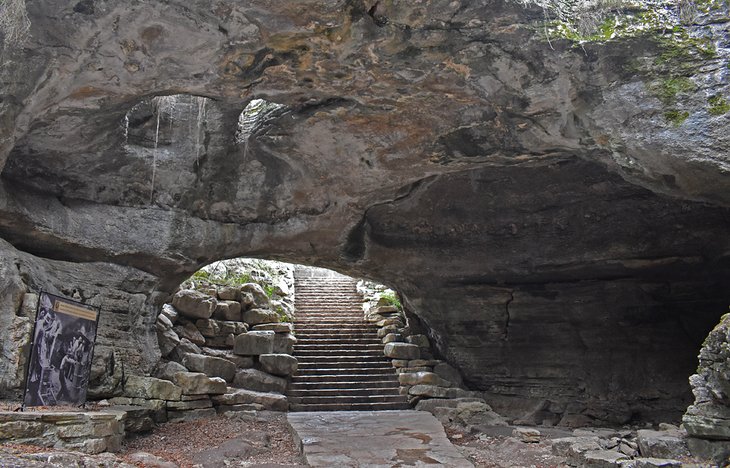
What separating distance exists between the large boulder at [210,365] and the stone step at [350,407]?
1301 mm

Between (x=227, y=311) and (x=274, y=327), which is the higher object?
(x=227, y=311)

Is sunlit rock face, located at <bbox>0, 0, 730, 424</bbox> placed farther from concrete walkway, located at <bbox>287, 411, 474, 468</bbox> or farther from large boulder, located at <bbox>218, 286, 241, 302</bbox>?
concrete walkway, located at <bbox>287, 411, 474, 468</bbox>

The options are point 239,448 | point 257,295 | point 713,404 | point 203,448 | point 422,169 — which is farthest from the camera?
point 257,295

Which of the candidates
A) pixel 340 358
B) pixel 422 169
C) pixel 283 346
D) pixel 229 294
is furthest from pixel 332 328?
pixel 422 169

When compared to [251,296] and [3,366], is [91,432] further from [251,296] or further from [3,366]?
[251,296]

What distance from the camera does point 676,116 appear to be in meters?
6.23

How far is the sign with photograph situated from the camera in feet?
19.5

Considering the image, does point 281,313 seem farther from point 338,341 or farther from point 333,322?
point 338,341

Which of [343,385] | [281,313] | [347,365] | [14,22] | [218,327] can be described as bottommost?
[343,385]

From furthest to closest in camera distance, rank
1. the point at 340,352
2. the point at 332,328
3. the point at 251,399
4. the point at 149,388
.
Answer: the point at 332,328
the point at 340,352
the point at 251,399
the point at 149,388

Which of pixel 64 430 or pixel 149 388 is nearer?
pixel 64 430

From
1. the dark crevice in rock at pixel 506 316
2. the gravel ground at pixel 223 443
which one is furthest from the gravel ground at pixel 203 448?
the dark crevice in rock at pixel 506 316

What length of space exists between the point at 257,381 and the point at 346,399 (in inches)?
66.7

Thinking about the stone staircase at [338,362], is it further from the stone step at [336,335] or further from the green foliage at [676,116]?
the green foliage at [676,116]
